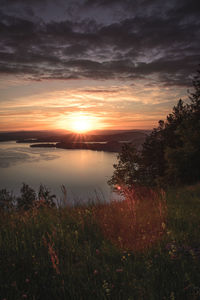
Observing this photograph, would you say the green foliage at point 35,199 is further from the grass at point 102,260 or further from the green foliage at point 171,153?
the green foliage at point 171,153

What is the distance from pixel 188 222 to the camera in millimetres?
4664

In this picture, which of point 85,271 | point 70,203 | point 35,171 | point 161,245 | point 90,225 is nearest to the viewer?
point 85,271

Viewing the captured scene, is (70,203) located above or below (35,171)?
above

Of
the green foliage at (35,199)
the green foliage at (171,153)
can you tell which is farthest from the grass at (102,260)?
the green foliage at (171,153)

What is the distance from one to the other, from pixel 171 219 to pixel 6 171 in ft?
476

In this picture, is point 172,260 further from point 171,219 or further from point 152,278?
point 171,219

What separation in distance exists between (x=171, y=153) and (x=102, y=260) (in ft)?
52.9

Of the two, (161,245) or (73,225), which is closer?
(161,245)

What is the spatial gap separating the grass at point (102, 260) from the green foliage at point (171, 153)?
113 inches

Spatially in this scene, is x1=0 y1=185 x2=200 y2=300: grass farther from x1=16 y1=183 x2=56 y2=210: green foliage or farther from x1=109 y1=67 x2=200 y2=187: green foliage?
x1=109 y1=67 x2=200 y2=187: green foliage

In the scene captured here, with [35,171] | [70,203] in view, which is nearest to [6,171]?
[35,171]

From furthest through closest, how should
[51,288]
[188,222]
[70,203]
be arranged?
[70,203]
[188,222]
[51,288]

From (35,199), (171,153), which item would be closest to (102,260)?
(35,199)

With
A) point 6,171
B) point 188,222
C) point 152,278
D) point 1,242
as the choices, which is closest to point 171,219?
point 188,222
